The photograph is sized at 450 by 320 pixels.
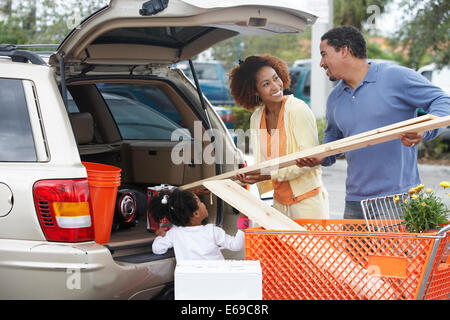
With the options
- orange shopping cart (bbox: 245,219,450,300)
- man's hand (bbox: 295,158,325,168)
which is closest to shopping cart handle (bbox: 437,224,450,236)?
orange shopping cart (bbox: 245,219,450,300)

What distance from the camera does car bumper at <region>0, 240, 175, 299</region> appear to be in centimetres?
342

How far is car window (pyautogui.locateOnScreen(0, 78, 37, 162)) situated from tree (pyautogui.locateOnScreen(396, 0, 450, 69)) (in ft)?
34.6

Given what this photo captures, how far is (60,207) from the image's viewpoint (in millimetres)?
3484

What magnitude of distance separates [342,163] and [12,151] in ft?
33.8

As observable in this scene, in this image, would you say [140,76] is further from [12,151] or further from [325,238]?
[325,238]

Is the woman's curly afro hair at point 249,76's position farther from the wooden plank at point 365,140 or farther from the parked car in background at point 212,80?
the parked car in background at point 212,80

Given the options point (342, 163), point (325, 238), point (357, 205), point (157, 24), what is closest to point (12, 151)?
point (157, 24)

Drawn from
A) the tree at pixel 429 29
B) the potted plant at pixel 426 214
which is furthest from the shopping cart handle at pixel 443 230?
the tree at pixel 429 29

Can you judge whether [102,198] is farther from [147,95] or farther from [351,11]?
[351,11]

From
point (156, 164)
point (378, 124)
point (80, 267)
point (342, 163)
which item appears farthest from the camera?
point (342, 163)

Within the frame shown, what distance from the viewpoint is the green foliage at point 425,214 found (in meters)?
3.07

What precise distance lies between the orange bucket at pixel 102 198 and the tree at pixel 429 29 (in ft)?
34.1

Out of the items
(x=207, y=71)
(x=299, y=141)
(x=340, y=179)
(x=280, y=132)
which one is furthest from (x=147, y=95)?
(x=207, y=71)

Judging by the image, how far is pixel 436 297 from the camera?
3096 mm
